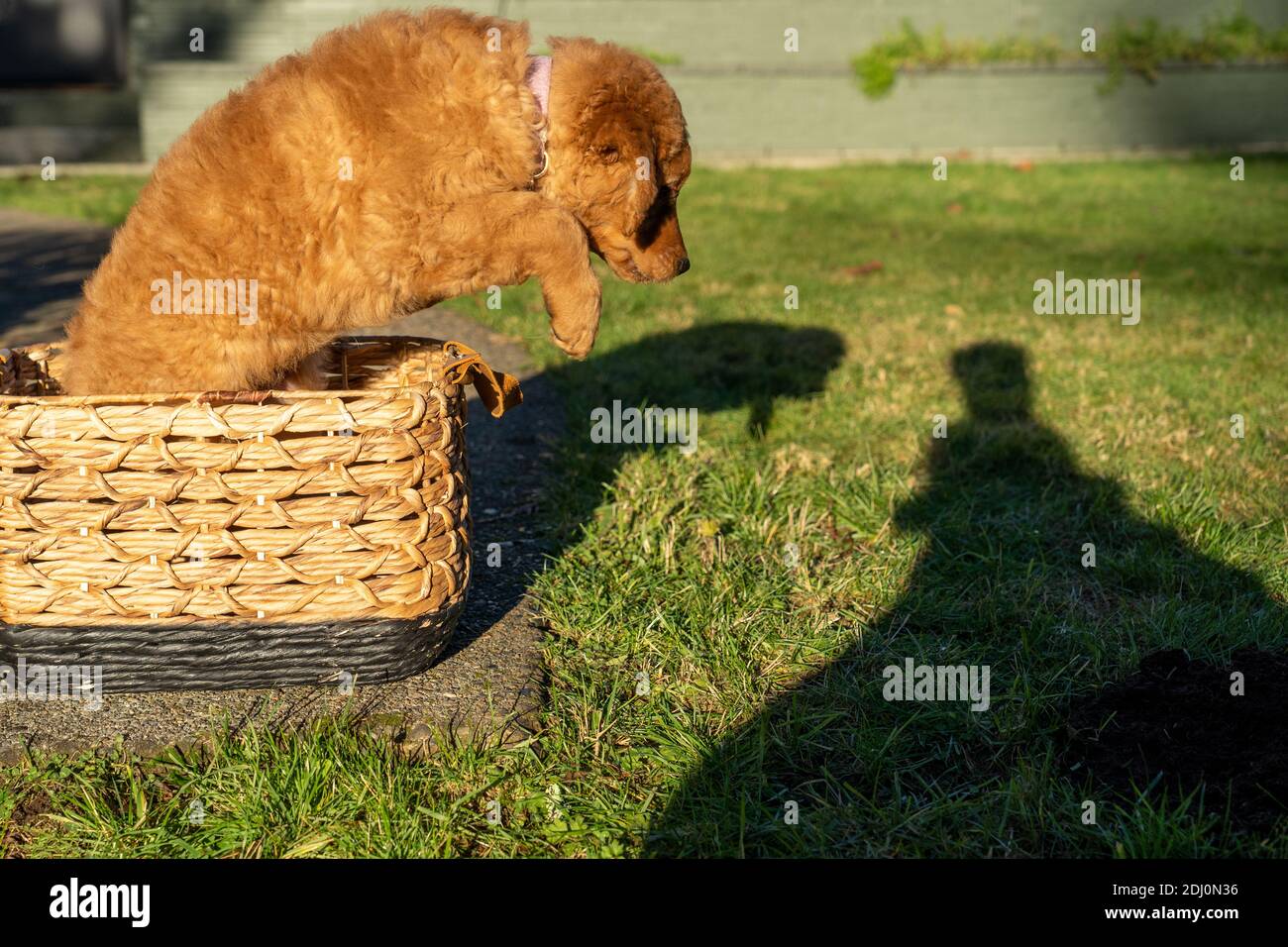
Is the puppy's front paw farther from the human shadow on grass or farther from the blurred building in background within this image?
the blurred building in background

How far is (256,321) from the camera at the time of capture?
300 centimetres

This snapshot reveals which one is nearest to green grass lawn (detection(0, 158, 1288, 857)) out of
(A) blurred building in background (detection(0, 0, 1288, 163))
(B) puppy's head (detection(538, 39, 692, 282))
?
(B) puppy's head (detection(538, 39, 692, 282))

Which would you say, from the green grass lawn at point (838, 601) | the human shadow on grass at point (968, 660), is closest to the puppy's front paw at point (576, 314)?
the green grass lawn at point (838, 601)

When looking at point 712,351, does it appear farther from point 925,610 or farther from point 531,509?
point 925,610

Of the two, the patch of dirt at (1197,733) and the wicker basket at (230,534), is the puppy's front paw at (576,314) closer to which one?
the wicker basket at (230,534)

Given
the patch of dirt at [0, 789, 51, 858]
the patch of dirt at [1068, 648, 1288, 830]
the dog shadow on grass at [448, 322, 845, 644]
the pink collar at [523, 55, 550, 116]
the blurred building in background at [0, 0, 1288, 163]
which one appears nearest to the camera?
the patch of dirt at [0, 789, 51, 858]

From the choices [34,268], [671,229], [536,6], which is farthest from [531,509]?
[536,6]

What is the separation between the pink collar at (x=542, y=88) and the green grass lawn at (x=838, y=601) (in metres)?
1.37

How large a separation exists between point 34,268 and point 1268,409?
28.8 ft

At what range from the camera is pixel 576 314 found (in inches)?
124

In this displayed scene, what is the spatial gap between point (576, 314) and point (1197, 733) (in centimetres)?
200

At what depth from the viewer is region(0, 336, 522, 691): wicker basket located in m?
2.68

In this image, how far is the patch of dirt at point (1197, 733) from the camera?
2541 millimetres

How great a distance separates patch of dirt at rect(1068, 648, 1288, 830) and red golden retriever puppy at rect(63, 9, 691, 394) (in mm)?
1789
